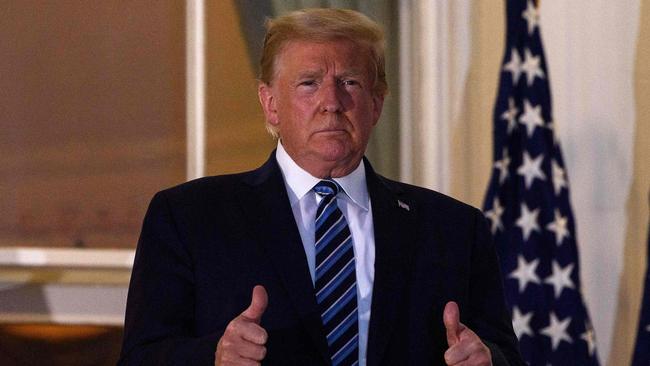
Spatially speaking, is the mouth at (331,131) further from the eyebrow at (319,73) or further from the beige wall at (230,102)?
the beige wall at (230,102)

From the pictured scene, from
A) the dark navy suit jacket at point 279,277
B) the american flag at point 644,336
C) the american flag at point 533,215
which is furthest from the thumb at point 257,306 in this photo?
the american flag at point 644,336

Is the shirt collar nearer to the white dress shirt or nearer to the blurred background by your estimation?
the white dress shirt

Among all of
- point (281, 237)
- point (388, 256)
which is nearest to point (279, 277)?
point (281, 237)

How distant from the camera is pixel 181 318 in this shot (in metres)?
2.12

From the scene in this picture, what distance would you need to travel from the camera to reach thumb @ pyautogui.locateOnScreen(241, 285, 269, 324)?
1.92 m

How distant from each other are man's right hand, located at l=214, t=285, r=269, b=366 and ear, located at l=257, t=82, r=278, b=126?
0.57 m

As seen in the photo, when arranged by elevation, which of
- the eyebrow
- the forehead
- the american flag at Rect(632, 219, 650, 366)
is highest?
the forehead

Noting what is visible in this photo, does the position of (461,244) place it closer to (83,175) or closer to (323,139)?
(323,139)

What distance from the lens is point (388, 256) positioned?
2.21m

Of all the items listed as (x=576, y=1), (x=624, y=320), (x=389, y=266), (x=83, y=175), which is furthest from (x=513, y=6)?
(x=389, y=266)

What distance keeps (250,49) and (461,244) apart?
2.69m

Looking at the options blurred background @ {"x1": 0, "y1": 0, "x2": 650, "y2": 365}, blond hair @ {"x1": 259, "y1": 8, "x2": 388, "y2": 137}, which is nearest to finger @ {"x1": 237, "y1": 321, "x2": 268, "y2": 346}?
blond hair @ {"x1": 259, "y1": 8, "x2": 388, "y2": 137}

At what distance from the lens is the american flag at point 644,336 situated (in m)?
4.18

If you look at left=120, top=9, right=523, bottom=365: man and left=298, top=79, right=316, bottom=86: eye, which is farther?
left=298, top=79, right=316, bottom=86: eye
